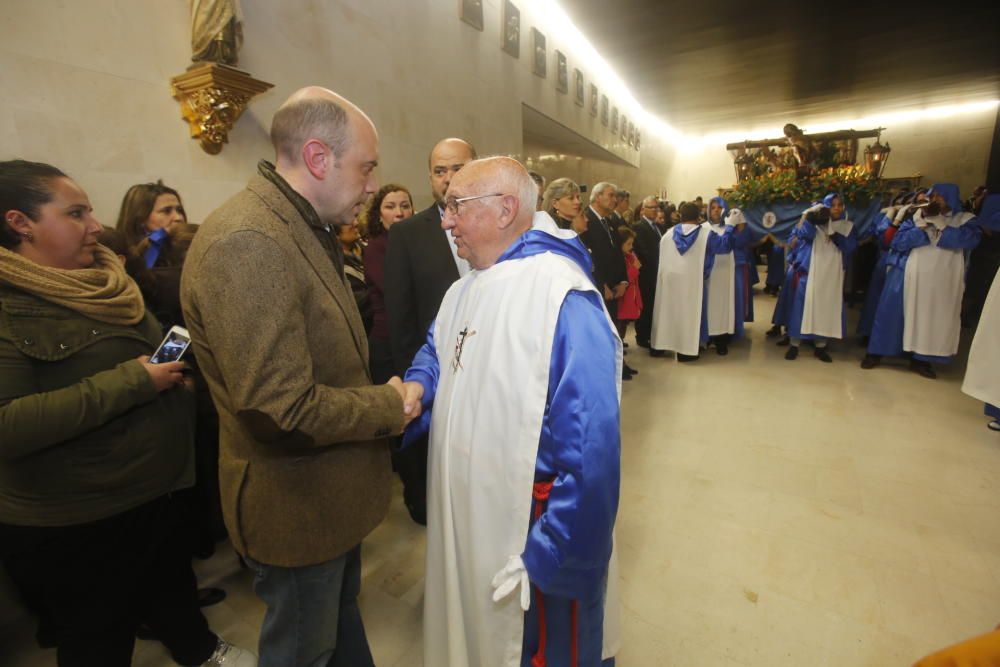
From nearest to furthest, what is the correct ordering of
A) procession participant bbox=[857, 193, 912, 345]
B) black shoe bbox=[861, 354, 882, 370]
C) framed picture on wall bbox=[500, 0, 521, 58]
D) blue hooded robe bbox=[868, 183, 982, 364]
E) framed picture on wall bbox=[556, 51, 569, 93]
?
1. blue hooded robe bbox=[868, 183, 982, 364]
2. black shoe bbox=[861, 354, 882, 370]
3. procession participant bbox=[857, 193, 912, 345]
4. framed picture on wall bbox=[500, 0, 521, 58]
5. framed picture on wall bbox=[556, 51, 569, 93]

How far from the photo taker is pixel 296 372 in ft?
2.96

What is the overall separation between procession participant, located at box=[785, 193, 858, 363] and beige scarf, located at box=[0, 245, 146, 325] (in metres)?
5.84

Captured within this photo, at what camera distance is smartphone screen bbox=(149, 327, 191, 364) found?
133 centimetres

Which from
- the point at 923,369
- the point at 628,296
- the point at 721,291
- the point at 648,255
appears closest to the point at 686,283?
the point at 721,291

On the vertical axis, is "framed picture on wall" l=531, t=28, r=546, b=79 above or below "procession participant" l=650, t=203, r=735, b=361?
above

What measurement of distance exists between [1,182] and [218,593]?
1.83m

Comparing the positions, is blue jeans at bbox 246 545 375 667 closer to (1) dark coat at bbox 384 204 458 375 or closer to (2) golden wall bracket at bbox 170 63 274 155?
(1) dark coat at bbox 384 204 458 375

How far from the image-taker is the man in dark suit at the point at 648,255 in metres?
5.64

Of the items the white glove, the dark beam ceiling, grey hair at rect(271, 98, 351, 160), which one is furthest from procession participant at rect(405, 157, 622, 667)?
the dark beam ceiling

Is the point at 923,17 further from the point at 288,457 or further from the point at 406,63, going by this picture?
the point at 288,457

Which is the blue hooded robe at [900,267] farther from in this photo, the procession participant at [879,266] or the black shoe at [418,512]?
the black shoe at [418,512]

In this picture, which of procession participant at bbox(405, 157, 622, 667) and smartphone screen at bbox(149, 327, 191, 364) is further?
smartphone screen at bbox(149, 327, 191, 364)

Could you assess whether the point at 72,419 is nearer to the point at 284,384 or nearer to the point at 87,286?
the point at 87,286

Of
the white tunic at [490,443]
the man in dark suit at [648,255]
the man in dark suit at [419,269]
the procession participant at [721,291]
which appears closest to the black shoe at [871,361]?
the procession participant at [721,291]
